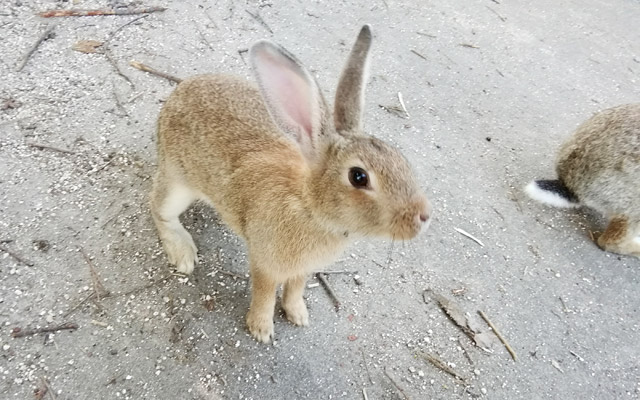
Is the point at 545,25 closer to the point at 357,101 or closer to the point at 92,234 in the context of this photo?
the point at 357,101

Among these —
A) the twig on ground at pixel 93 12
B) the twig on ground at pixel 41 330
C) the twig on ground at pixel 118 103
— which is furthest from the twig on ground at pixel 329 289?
the twig on ground at pixel 93 12

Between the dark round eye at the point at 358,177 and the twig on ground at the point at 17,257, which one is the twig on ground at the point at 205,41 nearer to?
the twig on ground at the point at 17,257

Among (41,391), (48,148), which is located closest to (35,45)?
(48,148)

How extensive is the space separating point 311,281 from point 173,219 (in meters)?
0.91

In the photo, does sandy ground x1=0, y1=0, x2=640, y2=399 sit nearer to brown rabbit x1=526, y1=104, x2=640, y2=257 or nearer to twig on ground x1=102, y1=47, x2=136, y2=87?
twig on ground x1=102, y1=47, x2=136, y2=87

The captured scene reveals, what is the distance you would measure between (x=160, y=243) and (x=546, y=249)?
2566 mm

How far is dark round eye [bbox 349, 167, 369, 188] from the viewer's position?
6.73 feet

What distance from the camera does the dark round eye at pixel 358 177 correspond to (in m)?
2.05

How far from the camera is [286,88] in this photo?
2.11 metres

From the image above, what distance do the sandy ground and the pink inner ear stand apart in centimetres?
132

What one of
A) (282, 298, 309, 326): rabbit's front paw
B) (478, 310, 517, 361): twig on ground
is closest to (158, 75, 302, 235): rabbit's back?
(282, 298, 309, 326): rabbit's front paw

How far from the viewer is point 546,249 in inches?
141

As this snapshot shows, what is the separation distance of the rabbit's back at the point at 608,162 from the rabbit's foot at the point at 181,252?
8.84 feet

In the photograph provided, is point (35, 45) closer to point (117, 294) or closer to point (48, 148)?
point (48, 148)
